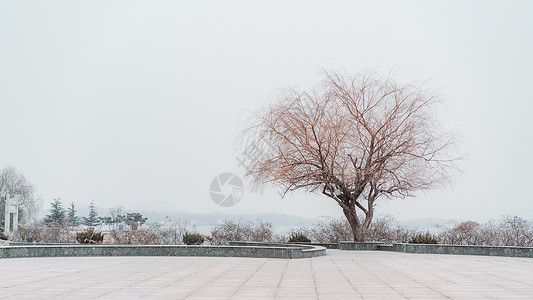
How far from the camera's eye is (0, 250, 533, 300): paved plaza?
7.23 metres

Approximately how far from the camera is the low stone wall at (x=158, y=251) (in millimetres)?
13219

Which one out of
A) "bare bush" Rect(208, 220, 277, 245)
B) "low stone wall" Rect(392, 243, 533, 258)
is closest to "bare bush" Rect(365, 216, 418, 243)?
"low stone wall" Rect(392, 243, 533, 258)

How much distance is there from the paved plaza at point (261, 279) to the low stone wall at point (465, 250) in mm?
1908

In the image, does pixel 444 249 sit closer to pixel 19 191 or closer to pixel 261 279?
pixel 261 279

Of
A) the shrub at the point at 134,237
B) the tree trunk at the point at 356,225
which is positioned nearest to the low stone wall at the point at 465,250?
the tree trunk at the point at 356,225

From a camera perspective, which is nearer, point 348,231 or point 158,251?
point 158,251

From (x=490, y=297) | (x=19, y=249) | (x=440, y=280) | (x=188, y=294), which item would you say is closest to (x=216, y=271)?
(x=188, y=294)

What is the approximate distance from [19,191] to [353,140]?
30788 millimetres

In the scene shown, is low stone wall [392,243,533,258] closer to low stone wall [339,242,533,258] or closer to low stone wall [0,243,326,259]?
low stone wall [339,242,533,258]

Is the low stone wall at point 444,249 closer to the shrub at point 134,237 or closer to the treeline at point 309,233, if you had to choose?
the treeline at point 309,233

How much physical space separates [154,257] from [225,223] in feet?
23.2

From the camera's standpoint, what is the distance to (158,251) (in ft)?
46.1

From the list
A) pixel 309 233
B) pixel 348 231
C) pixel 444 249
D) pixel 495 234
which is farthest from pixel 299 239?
pixel 495 234

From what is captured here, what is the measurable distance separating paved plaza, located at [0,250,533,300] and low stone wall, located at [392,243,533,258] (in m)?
1.91
